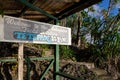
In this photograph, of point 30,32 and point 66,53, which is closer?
point 30,32

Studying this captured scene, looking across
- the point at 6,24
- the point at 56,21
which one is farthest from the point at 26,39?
the point at 56,21

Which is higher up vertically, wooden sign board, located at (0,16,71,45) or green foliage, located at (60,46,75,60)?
wooden sign board, located at (0,16,71,45)

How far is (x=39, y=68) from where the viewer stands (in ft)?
26.5

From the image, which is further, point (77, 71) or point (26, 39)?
point (77, 71)

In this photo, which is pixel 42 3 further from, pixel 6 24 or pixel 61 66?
pixel 61 66

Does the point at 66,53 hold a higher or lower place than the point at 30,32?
lower

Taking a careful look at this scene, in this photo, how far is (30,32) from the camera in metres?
4.00

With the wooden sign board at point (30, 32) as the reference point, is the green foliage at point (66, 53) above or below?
below

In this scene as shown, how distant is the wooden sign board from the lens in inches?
142

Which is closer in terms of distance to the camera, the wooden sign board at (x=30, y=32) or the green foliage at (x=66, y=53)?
the wooden sign board at (x=30, y=32)

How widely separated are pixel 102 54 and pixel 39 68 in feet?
12.8

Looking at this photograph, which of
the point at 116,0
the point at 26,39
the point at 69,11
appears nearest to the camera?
the point at 26,39

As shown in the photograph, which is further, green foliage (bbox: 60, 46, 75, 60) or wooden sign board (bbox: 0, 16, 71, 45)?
green foliage (bbox: 60, 46, 75, 60)

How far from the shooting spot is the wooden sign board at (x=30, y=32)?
Result: 3.60 m
